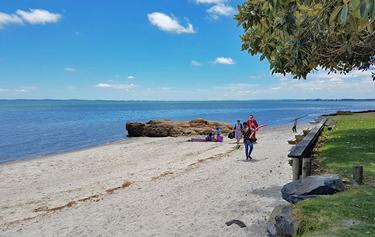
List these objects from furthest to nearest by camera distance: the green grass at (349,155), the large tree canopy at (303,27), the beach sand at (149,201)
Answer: the green grass at (349,155) → the beach sand at (149,201) → the large tree canopy at (303,27)

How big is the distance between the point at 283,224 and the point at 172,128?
37336mm

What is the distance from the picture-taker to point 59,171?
2194cm

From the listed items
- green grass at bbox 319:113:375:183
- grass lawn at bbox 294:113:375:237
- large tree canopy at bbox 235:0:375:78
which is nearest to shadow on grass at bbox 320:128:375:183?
green grass at bbox 319:113:375:183

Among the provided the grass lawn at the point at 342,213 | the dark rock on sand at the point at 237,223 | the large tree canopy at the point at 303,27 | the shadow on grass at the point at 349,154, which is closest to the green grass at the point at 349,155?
the shadow on grass at the point at 349,154

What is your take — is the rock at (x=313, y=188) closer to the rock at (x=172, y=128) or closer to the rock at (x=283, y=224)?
the rock at (x=283, y=224)

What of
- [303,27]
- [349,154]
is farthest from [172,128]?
[303,27]

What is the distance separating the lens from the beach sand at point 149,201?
857 cm

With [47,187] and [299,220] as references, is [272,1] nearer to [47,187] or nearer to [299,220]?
[299,220]

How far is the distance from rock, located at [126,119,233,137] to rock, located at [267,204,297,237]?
35479 millimetres

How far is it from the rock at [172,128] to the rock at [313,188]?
3420 cm

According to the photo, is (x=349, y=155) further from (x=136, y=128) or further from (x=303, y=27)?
(x=136, y=128)

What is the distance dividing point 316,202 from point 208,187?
574 centimetres

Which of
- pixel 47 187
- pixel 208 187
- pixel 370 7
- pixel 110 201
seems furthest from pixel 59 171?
pixel 370 7

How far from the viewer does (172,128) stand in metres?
43.4
